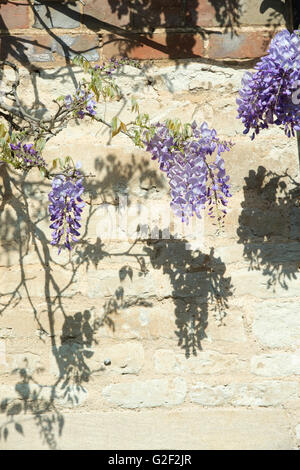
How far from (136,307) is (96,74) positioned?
936 mm

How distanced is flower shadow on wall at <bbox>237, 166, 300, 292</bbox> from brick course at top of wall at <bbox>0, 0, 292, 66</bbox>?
0.57 meters

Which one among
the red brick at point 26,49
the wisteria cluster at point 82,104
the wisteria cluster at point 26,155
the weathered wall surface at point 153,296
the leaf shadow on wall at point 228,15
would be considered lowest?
the weathered wall surface at point 153,296

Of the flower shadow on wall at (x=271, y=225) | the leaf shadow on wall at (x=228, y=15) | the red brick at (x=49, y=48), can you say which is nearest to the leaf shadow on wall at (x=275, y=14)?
Result: the leaf shadow on wall at (x=228, y=15)

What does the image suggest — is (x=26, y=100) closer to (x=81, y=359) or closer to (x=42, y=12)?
(x=42, y=12)

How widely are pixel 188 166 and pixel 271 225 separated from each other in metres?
0.52

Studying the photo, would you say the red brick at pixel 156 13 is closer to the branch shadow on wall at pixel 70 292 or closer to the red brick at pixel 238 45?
the red brick at pixel 238 45

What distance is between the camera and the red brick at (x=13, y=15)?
226 cm

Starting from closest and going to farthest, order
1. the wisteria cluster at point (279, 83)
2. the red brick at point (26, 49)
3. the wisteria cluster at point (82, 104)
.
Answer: the wisteria cluster at point (279, 83), the wisteria cluster at point (82, 104), the red brick at point (26, 49)

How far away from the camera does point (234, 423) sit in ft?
6.93

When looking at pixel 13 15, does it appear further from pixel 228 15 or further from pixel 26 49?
pixel 228 15

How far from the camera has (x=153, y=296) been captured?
2207 mm

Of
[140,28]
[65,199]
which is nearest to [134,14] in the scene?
[140,28]

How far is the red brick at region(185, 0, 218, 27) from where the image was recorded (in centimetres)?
229

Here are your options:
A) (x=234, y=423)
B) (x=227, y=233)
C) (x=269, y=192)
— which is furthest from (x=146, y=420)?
(x=269, y=192)
